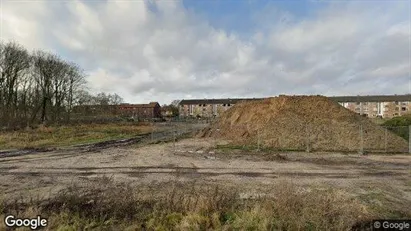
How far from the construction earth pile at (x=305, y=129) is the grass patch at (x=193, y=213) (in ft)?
50.6

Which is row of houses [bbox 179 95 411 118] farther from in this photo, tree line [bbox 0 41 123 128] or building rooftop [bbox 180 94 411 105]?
tree line [bbox 0 41 123 128]

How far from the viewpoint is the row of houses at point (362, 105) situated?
390ft

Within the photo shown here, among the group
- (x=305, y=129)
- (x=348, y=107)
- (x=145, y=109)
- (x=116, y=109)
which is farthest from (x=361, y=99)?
(x=305, y=129)

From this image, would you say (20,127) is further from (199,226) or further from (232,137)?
(199,226)

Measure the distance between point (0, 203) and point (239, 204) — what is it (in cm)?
569

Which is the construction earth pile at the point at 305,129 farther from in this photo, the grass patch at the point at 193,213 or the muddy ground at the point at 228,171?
the grass patch at the point at 193,213

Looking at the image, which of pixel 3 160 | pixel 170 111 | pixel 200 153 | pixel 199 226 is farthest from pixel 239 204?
pixel 170 111

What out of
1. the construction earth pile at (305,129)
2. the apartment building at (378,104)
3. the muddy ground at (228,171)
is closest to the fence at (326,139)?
the construction earth pile at (305,129)

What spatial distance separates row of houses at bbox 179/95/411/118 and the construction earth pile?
78.5 m

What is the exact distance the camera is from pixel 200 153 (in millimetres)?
20359

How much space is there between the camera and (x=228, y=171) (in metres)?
14.0

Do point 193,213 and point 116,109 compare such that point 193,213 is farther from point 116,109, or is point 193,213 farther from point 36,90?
point 116,109

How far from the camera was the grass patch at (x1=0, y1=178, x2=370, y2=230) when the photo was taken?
241 inches

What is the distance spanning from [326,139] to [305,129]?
1935 millimetres
